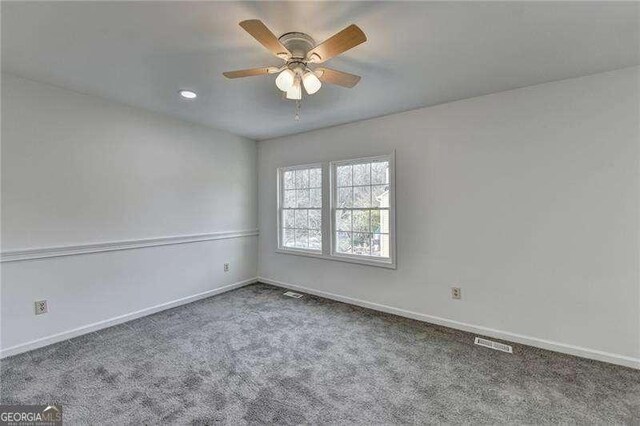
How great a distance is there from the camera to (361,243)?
12.1ft

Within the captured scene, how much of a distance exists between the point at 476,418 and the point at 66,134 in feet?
13.5

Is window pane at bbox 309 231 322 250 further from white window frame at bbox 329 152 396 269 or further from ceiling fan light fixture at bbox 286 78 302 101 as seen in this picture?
ceiling fan light fixture at bbox 286 78 302 101

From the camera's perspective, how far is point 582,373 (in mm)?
2182

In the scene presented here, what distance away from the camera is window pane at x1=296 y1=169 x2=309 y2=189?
4.28m

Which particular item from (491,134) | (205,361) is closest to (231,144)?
(205,361)

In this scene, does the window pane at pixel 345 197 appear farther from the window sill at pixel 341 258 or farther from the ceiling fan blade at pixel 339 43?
the ceiling fan blade at pixel 339 43

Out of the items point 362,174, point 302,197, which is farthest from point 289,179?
point 362,174

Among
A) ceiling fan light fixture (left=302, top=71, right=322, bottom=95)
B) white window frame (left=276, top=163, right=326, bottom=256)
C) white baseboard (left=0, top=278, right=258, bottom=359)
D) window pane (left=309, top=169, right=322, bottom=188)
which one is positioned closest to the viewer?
ceiling fan light fixture (left=302, top=71, right=322, bottom=95)

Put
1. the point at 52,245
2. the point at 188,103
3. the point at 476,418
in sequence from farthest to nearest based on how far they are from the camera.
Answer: the point at 188,103, the point at 52,245, the point at 476,418

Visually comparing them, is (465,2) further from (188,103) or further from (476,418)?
(188,103)

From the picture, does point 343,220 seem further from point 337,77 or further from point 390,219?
point 337,77

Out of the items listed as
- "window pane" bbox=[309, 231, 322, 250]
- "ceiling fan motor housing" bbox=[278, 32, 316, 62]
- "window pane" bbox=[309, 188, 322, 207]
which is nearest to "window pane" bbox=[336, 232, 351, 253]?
"window pane" bbox=[309, 231, 322, 250]

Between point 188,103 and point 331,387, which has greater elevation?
point 188,103

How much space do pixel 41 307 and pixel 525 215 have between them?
4597 mm
